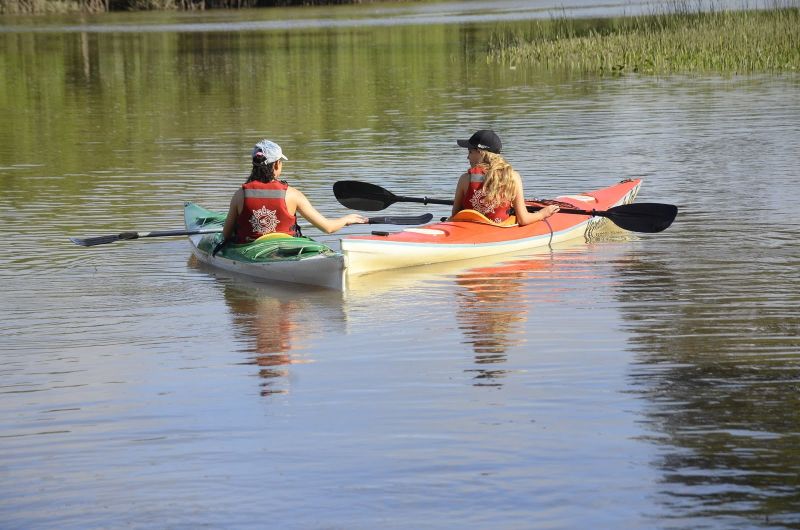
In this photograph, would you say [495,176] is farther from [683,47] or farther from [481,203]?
[683,47]

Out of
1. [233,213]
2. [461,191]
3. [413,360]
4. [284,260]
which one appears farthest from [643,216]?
[413,360]

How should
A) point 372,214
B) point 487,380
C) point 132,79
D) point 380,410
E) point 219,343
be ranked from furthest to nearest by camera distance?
point 132,79 < point 372,214 < point 219,343 < point 487,380 < point 380,410

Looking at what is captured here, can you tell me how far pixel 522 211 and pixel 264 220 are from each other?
6.99 feet

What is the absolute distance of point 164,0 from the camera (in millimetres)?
62969

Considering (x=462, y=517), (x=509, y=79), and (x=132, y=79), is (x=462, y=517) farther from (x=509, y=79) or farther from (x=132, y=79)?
(x=132, y=79)

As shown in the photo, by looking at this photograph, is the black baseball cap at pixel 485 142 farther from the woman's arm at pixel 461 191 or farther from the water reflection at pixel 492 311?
the water reflection at pixel 492 311

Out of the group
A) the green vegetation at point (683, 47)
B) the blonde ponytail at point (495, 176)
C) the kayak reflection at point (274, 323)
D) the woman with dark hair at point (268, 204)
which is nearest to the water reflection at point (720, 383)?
the blonde ponytail at point (495, 176)

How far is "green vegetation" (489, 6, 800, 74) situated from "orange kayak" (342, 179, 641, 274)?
56.3 ft

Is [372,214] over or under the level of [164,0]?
under

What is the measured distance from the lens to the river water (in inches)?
225

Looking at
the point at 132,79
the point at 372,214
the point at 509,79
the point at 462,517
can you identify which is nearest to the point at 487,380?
the point at 462,517

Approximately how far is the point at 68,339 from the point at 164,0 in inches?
2211

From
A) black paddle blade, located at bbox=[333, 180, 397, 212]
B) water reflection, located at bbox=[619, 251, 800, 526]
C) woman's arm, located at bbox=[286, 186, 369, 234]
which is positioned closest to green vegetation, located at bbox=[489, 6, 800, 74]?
black paddle blade, located at bbox=[333, 180, 397, 212]

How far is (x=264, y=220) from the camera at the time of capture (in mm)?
10758
